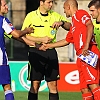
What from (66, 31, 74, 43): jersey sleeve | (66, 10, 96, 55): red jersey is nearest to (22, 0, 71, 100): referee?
(66, 31, 74, 43): jersey sleeve

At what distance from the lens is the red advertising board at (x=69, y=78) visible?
14422mm

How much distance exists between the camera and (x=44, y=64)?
10875 millimetres

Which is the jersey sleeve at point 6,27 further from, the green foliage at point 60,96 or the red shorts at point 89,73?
the green foliage at point 60,96

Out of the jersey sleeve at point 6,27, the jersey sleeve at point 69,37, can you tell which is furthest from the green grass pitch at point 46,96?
the jersey sleeve at point 6,27

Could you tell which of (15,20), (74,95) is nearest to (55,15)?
(74,95)

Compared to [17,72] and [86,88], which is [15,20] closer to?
[17,72]

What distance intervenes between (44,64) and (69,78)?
366 centimetres

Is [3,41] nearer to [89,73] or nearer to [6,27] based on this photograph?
[6,27]

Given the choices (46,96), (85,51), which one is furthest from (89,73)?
(46,96)

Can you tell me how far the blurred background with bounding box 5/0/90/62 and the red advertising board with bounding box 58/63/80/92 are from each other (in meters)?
3.83

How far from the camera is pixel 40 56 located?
1088cm

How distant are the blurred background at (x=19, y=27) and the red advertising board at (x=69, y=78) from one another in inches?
151

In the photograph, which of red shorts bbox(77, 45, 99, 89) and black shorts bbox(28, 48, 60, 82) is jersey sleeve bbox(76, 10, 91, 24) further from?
black shorts bbox(28, 48, 60, 82)

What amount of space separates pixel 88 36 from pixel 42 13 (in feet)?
5.04
